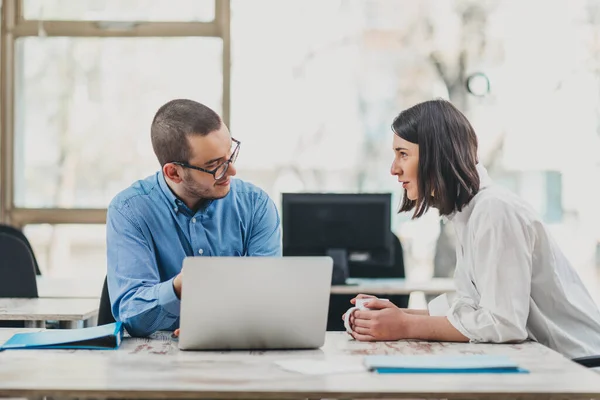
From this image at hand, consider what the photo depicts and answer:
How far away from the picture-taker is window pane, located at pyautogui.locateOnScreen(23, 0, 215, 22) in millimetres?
6059

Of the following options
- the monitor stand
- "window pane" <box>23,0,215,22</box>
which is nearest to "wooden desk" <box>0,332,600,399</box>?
the monitor stand

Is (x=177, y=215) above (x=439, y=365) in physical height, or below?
above

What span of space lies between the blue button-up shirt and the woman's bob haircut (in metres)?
0.62

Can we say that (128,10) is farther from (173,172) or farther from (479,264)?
(479,264)

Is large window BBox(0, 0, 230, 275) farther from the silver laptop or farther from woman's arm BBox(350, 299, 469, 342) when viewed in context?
the silver laptop

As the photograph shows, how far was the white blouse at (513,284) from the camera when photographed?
212 centimetres

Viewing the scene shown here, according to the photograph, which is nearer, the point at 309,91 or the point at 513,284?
the point at 513,284

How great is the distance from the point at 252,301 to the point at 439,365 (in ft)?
1.46

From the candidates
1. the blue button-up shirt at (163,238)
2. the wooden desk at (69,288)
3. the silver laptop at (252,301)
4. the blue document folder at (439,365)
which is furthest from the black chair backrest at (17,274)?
the blue document folder at (439,365)

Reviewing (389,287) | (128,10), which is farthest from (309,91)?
(389,287)

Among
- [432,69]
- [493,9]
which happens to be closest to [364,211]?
[432,69]

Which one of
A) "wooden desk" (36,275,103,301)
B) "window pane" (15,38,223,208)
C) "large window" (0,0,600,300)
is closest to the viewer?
"wooden desk" (36,275,103,301)

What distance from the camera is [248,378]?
170 cm

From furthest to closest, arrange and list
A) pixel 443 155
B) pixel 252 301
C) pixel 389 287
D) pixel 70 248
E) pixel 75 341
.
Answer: pixel 70 248 → pixel 389 287 → pixel 443 155 → pixel 75 341 → pixel 252 301
